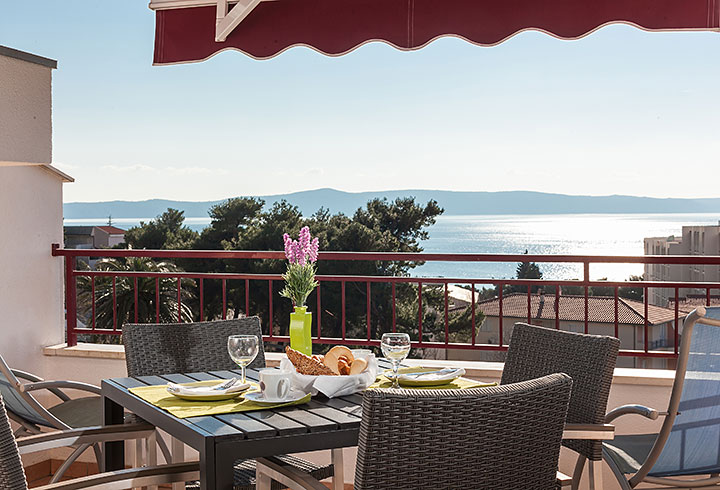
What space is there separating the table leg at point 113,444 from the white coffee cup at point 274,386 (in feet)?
2.16

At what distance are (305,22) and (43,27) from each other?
28.7m

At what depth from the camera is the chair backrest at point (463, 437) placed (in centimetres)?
147

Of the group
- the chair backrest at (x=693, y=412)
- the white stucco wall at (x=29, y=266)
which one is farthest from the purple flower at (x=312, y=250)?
the white stucco wall at (x=29, y=266)


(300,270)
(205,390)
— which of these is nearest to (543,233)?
(300,270)

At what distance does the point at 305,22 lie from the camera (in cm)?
363

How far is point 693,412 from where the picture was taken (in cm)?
259

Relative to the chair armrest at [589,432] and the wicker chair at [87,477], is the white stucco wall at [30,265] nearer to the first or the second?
the wicker chair at [87,477]

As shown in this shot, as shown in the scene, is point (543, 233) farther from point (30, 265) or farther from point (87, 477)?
point (87, 477)

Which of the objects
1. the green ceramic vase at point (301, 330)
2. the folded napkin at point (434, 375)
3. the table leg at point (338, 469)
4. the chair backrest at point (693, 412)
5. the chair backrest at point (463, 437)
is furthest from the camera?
the table leg at point (338, 469)

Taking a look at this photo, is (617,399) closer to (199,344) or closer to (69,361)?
(199,344)

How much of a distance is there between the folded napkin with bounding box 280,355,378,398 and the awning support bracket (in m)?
1.94

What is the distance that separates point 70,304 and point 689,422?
3.55m

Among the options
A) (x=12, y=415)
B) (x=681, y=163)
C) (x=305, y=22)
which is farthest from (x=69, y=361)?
(x=681, y=163)

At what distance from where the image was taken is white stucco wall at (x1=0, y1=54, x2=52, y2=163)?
2.89m
